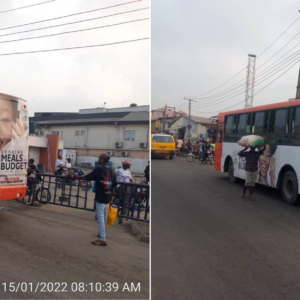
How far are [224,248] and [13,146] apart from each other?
509 cm

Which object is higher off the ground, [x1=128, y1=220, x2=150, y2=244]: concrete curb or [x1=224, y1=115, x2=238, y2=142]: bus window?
[x1=224, y1=115, x2=238, y2=142]: bus window

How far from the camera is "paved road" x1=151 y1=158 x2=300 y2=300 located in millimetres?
4262

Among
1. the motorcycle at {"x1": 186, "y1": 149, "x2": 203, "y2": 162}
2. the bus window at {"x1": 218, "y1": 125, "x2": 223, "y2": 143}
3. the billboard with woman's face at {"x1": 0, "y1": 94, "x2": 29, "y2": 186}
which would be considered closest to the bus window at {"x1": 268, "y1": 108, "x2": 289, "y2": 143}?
the bus window at {"x1": 218, "y1": 125, "x2": 223, "y2": 143}

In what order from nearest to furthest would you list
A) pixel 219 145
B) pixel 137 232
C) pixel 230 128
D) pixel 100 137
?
pixel 137 232
pixel 230 128
pixel 219 145
pixel 100 137

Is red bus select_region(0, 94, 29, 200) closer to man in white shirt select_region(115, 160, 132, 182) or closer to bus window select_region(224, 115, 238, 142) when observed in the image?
man in white shirt select_region(115, 160, 132, 182)

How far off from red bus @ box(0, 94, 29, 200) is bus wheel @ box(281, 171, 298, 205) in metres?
6.51

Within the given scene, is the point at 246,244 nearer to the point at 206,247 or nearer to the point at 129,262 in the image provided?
the point at 206,247

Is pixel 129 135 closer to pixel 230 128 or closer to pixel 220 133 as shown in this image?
pixel 220 133

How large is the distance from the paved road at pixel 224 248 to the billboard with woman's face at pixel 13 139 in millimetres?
3202

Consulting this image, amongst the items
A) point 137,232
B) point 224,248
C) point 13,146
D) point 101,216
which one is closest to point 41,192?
point 13,146

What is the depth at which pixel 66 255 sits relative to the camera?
223 inches

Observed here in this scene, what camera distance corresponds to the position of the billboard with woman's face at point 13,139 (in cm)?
805

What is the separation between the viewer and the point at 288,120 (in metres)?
10.1

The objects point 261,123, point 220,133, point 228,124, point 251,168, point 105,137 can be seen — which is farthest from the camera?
point 105,137
